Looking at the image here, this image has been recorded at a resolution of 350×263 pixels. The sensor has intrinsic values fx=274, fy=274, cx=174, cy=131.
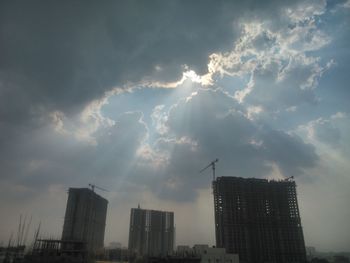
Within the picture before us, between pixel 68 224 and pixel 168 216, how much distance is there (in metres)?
66.9

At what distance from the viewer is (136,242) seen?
6895 inches

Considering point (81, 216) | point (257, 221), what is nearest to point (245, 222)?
point (257, 221)

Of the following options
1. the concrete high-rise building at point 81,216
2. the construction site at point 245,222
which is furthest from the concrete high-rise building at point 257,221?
the concrete high-rise building at point 81,216

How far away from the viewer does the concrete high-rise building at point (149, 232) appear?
6885 inches

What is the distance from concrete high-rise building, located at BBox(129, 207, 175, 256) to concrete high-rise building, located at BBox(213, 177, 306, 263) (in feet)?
180

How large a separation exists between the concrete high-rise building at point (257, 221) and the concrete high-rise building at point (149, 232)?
55.0 metres

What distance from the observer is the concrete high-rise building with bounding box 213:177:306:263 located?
134 metres

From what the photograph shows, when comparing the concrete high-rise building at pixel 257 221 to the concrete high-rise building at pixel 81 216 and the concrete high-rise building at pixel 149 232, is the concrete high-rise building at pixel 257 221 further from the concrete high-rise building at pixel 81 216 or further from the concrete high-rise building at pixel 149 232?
the concrete high-rise building at pixel 81 216

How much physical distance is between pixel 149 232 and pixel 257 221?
73.5m

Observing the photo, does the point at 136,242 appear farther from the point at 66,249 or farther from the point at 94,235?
the point at 66,249

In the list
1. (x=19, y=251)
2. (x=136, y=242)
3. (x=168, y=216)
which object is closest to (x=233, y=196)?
(x=168, y=216)

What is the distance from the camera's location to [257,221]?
139750 mm

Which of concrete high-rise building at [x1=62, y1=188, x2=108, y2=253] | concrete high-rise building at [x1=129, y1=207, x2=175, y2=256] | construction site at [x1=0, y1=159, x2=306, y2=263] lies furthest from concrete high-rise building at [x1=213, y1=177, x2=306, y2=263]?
concrete high-rise building at [x1=62, y1=188, x2=108, y2=253]

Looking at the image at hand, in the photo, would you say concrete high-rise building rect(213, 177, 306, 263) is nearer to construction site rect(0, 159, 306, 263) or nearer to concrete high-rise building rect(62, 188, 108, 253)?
construction site rect(0, 159, 306, 263)
